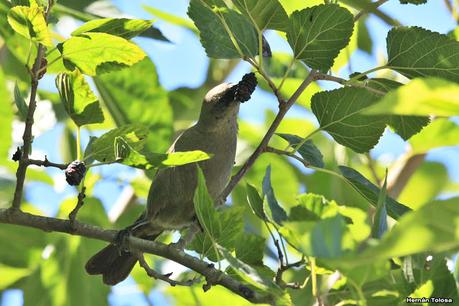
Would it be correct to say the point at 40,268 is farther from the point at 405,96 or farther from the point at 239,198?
the point at 405,96

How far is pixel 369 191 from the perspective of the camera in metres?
2.17

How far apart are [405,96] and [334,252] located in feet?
1.02

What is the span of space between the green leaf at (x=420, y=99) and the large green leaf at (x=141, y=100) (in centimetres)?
242

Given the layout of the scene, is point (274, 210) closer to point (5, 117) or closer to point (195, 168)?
point (195, 168)

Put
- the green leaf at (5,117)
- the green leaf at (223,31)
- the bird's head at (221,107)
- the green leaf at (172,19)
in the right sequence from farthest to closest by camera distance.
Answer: the green leaf at (172,19)
the bird's head at (221,107)
the green leaf at (5,117)
the green leaf at (223,31)

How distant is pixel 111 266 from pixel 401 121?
1761mm

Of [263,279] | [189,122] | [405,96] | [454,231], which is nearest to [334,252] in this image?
[454,231]

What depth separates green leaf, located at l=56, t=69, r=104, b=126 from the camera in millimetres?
2143

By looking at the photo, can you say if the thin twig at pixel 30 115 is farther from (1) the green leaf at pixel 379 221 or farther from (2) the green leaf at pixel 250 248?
(1) the green leaf at pixel 379 221

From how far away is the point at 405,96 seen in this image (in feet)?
3.50

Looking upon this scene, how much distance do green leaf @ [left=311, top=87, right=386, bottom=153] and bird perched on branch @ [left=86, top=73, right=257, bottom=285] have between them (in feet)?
3.25

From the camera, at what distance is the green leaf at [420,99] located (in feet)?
3.51

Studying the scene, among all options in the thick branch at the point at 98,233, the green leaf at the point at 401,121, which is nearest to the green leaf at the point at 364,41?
the green leaf at the point at 401,121

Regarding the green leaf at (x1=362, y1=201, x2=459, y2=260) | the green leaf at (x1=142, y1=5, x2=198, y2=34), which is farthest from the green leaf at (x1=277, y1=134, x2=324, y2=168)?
the green leaf at (x1=142, y1=5, x2=198, y2=34)
